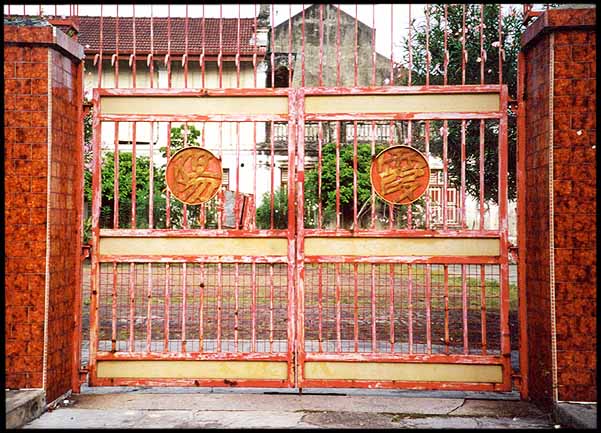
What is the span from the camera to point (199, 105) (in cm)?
568

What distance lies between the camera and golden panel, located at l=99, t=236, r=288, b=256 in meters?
5.62

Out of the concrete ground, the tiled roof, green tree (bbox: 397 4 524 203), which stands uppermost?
the tiled roof

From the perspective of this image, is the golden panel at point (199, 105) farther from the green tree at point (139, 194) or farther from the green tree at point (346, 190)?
the green tree at point (346, 190)

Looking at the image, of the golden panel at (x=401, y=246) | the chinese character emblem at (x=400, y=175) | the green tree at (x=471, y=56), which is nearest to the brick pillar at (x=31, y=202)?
the golden panel at (x=401, y=246)

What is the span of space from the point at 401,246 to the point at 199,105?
2.04m

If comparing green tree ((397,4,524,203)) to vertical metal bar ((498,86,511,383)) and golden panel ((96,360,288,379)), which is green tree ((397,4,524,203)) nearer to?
vertical metal bar ((498,86,511,383))

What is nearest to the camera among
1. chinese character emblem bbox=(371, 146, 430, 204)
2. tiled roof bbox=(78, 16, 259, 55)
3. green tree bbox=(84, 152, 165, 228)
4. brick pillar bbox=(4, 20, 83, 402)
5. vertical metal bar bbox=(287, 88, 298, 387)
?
brick pillar bbox=(4, 20, 83, 402)

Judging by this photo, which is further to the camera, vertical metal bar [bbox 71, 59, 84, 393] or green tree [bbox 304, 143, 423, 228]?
green tree [bbox 304, 143, 423, 228]

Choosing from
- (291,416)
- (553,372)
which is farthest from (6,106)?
(553,372)

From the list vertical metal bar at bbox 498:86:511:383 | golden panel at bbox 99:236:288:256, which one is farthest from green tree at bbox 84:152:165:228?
vertical metal bar at bbox 498:86:511:383

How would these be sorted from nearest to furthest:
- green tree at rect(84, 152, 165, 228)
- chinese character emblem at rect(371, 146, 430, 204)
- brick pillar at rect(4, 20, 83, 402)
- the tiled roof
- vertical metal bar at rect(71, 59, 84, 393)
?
brick pillar at rect(4, 20, 83, 402), chinese character emblem at rect(371, 146, 430, 204), vertical metal bar at rect(71, 59, 84, 393), the tiled roof, green tree at rect(84, 152, 165, 228)

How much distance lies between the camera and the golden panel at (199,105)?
18.5 ft

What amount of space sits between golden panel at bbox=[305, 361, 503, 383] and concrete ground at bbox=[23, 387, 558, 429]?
0.19 m

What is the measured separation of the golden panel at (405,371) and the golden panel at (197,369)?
316 mm
